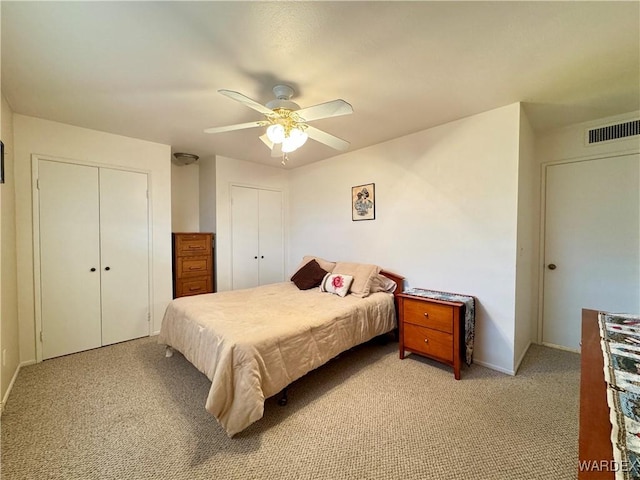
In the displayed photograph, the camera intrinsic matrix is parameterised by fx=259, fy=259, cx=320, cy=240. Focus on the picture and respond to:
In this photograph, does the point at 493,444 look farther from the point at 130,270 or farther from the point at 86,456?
the point at 130,270

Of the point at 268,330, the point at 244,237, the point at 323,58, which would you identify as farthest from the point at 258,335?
the point at 244,237

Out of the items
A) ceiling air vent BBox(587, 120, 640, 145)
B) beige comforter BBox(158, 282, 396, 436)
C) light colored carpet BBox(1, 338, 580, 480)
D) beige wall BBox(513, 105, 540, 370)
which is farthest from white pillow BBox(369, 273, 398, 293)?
ceiling air vent BBox(587, 120, 640, 145)

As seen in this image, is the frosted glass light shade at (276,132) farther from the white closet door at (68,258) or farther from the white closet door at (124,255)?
the white closet door at (68,258)

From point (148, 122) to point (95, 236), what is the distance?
4.64ft

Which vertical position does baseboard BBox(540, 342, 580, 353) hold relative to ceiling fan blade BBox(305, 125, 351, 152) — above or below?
below

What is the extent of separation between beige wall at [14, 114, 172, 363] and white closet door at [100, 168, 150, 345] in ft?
0.35

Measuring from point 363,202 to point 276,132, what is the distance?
6.11 feet

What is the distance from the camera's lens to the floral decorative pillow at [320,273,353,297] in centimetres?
299

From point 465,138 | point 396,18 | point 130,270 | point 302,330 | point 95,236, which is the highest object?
point 396,18

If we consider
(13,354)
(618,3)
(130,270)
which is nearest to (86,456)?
(13,354)

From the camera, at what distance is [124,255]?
10.2 ft

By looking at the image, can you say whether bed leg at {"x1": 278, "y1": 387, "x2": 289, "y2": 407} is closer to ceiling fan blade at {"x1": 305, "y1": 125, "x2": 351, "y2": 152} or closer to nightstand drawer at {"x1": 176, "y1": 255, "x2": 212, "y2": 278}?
ceiling fan blade at {"x1": 305, "y1": 125, "x2": 351, "y2": 152}

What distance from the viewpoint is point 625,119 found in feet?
8.17

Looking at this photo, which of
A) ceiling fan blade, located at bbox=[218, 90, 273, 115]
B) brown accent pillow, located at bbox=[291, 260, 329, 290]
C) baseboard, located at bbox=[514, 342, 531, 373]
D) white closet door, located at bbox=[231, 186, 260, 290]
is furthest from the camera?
white closet door, located at bbox=[231, 186, 260, 290]
